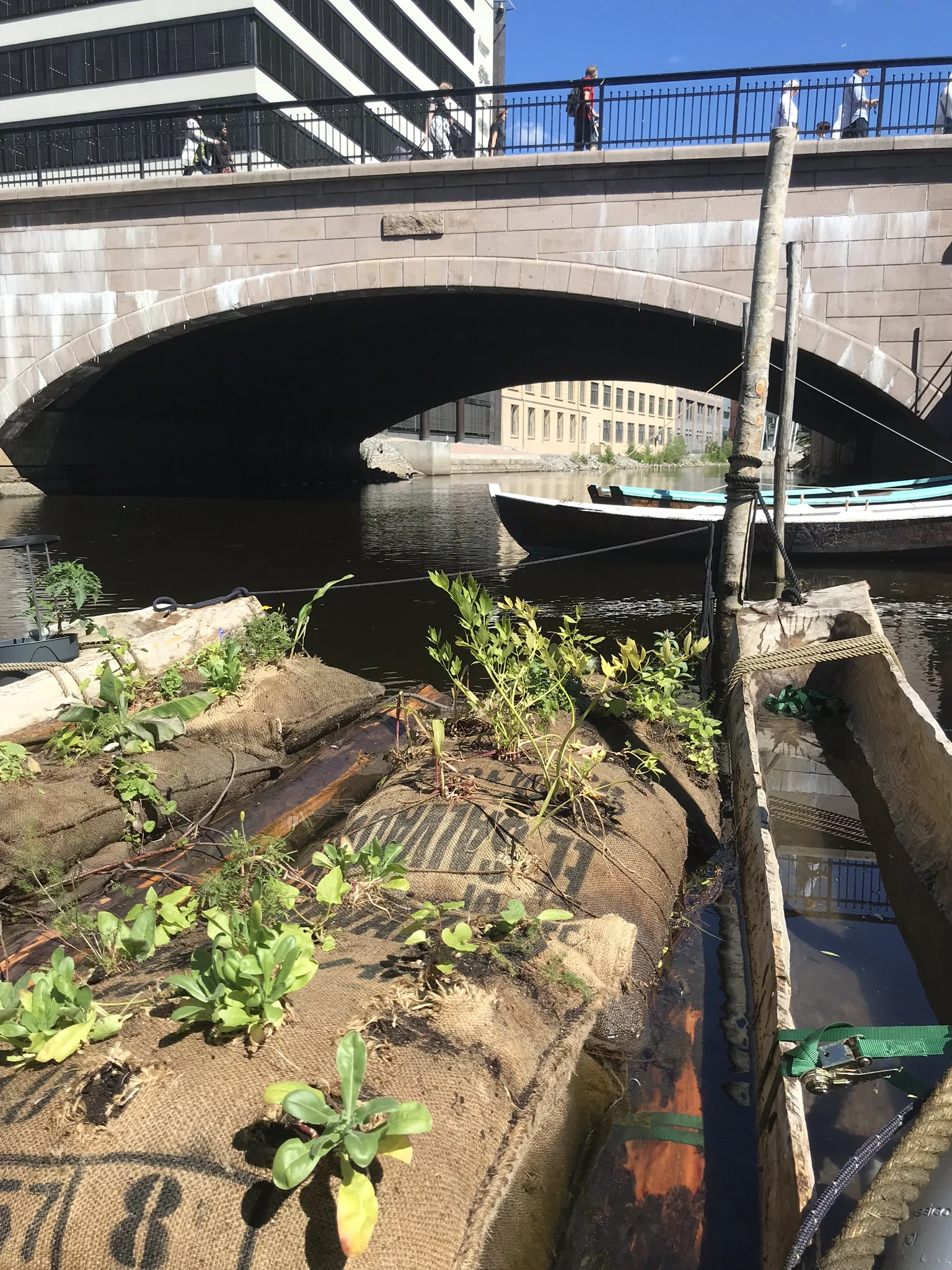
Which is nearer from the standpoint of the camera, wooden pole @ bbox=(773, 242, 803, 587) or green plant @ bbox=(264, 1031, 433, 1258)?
green plant @ bbox=(264, 1031, 433, 1258)

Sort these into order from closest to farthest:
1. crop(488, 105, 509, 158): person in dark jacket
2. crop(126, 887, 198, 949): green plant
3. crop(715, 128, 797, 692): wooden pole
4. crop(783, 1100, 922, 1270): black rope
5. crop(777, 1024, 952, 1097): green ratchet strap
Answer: crop(783, 1100, 922, 1270): black rope < crop(777, 1024, 952, 1097): green ratchet strap < crop(126, 887, 198, 949): green plant < crop(715, 128, 797, 692): wooden pole < crop(488, 105, 509, 158): person in dark jacket

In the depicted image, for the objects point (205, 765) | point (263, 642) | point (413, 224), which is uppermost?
point (413, 224)

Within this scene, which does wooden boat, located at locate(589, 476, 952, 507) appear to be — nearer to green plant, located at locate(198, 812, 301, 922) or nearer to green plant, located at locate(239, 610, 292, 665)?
green plant, located at locate(239, 610, 292, 665)

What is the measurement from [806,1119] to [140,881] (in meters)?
2.95

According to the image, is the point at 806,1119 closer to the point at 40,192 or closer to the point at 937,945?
the point at 937,945

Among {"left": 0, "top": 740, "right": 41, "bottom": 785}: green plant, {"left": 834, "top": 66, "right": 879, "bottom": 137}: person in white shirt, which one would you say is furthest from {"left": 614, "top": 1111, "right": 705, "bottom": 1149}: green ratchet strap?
{"left": 834, "top": 66, "right": 879, "bottom": 137}: person in white shirt

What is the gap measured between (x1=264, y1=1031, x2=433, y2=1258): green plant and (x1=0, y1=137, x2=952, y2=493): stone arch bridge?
1464cm

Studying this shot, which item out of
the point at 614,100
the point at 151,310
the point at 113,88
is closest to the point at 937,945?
the point at 614,100

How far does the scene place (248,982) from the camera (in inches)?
85.7

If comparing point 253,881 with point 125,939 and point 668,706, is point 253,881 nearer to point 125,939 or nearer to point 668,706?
point 125,939

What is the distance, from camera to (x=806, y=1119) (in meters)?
2.81

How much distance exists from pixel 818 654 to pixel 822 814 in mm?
961

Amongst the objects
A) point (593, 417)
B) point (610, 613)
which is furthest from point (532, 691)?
point (593, 417)

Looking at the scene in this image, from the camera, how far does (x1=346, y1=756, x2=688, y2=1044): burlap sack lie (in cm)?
335
